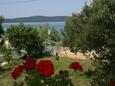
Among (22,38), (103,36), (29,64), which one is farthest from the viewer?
(22,38)

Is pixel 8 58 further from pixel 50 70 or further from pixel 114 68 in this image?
pixel 50 70

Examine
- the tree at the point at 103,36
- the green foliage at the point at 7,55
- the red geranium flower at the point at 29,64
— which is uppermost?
the red geranium flower at the point at 29,64

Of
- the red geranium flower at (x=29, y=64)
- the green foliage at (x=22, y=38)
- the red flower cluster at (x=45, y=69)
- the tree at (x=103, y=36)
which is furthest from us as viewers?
the green foliage at (x=22, y=38)

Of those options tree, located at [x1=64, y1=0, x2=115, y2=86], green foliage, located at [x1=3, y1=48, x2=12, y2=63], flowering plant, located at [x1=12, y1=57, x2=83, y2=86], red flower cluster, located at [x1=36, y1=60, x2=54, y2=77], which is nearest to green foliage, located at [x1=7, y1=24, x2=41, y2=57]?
green foliage, located at [x1=3, y1=48, x2=12, y2=63]

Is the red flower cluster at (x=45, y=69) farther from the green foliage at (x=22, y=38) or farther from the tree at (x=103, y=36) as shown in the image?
the green foliage at (x=22, y=38)

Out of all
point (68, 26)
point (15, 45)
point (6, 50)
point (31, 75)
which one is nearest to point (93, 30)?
point (31, 75)

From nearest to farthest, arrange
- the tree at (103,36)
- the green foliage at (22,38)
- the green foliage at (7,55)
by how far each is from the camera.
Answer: the tree at (103,36), the green foliage at (7,55), the green foliage at (22,38)

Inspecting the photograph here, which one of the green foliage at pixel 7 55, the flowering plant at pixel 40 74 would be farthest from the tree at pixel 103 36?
the green foliage at pixel 7 55

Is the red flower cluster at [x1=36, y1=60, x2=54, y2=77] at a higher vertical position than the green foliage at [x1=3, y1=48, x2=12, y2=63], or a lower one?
higher

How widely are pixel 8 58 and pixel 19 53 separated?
7.66 meters

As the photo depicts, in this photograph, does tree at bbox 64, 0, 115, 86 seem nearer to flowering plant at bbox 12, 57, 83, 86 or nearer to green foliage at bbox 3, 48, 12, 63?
flowering plant at bbox 12, 57, 83, 86

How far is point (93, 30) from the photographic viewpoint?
11.9m

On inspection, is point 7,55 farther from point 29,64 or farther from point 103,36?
point 29,64

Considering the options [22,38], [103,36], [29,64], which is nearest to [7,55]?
[22,38]
